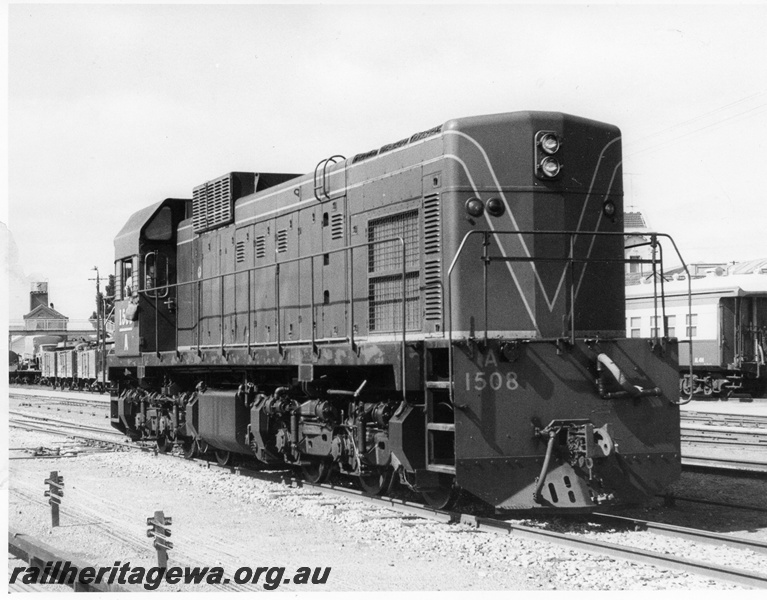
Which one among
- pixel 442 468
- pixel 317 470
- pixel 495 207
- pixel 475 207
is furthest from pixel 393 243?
pixel 317 470

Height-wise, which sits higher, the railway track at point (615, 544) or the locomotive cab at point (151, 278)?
the locomotive cab at point (151, 278)

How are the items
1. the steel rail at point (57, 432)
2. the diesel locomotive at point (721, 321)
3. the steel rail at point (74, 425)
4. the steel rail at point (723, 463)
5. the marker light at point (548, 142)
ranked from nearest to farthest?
the marker light at point (548, 142), the steel rail at point (723, 463), the steel rail at point (57, 432), the steel rail at point (74, 425), the diesel locomotive at point (721, 321)

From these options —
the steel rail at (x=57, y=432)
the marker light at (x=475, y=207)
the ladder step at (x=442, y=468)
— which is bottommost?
the steel rail at (x=57, y=432)

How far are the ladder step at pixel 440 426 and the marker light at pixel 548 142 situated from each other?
106 inches

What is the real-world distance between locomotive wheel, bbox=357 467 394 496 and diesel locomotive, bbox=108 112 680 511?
3cm

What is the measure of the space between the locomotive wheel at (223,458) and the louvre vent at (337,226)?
13.3ft

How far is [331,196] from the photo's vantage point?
1078 centimetres

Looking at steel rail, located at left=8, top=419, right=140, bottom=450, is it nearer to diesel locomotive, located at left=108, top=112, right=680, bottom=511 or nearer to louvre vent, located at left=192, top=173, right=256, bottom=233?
louvre vent, located at left=192, top=173, right=256, bottom=233

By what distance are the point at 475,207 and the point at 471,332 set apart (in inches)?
49.2

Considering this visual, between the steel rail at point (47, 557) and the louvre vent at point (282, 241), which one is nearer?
the steel rail at point (47, 557)

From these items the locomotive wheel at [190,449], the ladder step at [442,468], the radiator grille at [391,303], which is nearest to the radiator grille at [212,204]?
the locomotive wheel at [190,449]

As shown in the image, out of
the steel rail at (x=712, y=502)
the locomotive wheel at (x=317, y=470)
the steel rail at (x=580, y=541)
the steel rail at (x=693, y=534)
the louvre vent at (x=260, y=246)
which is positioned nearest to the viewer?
the steel rail at (x=580, y=541)

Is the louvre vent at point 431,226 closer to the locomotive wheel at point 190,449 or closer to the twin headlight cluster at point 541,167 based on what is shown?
the twin headlight cluster at point 541,167

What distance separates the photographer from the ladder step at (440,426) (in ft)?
26.4
